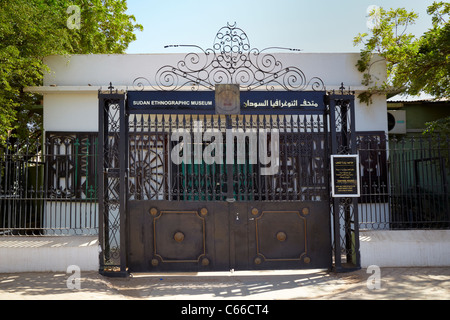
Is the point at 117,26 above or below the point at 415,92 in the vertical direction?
above

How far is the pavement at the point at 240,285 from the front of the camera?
20.5 feet

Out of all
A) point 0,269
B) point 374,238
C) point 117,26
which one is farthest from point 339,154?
point 117,26

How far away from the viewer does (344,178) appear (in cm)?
753

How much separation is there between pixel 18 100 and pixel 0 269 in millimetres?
6548

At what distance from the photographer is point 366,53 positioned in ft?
38.9

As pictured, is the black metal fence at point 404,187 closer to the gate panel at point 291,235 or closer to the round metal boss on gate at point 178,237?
the gate panel at point 291,235

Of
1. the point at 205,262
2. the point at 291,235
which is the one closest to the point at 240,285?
the point at 205,262

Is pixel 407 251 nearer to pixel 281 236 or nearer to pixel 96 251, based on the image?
pixel 281 236

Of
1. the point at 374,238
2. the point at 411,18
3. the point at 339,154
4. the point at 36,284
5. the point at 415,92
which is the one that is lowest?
the point at 36,284

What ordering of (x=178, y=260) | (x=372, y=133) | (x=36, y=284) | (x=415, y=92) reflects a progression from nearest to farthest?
1. (x=36, y=284)
2. (x=178, y=260)
3. (x=415, y=92)
4. (x=372, y=133)

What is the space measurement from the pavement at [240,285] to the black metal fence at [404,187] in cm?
140

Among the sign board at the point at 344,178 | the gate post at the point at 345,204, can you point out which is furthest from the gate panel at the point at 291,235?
the sign board at the point at 344,178

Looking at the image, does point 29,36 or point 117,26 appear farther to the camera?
point 117,26

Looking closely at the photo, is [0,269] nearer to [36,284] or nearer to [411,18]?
[36,284]
